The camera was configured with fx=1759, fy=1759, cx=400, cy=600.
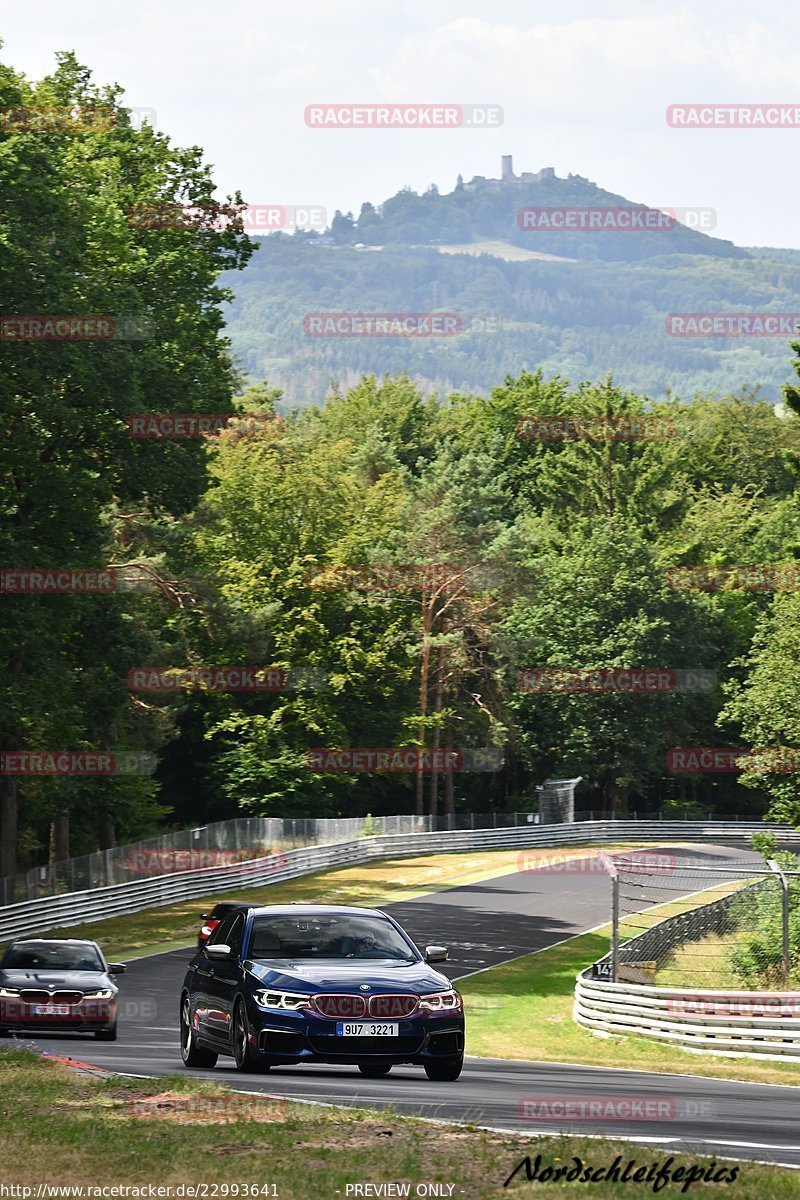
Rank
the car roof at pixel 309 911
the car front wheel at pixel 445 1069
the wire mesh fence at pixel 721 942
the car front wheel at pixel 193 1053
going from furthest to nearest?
1. the wire mesh fence at pixel 721 942
2. the car front wheel at pixel 193 1053
3. the car roof at pixel 309 911
4. the car front wheel at pixel 445 1069

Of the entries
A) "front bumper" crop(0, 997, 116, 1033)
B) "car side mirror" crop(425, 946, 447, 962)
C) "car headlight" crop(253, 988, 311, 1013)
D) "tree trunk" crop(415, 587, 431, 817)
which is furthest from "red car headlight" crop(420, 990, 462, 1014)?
"tree trunk" crop(415, 587, 431, 817)

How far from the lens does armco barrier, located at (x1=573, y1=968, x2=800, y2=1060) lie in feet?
79.0

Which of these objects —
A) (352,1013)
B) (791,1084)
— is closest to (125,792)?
(791,1084)

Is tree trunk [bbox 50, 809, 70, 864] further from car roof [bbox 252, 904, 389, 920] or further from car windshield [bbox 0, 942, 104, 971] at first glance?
car roof [bbox 252, 904, 389, 920]

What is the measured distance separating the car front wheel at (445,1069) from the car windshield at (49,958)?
8844mm

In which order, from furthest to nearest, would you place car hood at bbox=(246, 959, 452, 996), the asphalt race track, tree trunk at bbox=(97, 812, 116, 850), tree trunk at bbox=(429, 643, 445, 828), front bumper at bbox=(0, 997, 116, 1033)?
tree trunk at bbox=(429, 643, 445, 828)
tree trunk at bbox=(97, 812, 116, 850)
front bumper at bbox=(0, 997, 116, 1033)
car hood at bbox=(246, 959, 452, 996)
the asphalt race track

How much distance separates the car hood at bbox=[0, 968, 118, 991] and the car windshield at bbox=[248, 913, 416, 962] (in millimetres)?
7288

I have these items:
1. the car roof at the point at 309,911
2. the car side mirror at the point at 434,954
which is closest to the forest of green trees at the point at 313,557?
the car roof at the point at 309,911

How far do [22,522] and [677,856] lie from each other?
114 feet

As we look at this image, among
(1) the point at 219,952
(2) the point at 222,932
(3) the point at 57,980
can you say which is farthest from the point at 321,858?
(1) the point at 219,952

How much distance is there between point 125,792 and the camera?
53.1 meters

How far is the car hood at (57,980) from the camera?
866 inches

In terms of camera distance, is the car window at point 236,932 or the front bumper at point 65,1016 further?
the front bumper at point 65,1016

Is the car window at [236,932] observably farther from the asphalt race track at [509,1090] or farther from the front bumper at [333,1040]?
Result: the asphalt race track at [509,1090]
